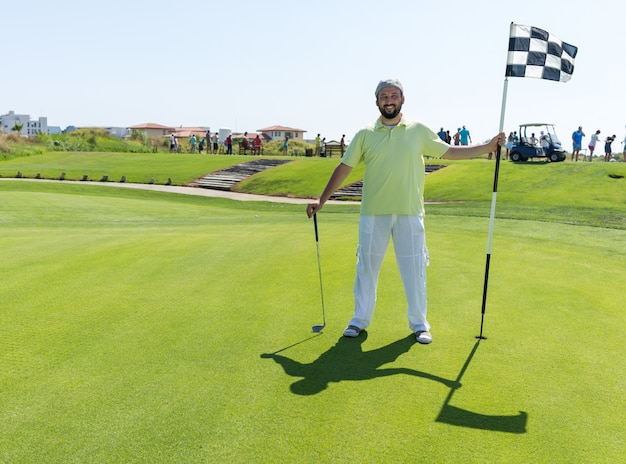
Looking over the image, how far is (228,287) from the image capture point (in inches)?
258

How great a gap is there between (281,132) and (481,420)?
14254cm

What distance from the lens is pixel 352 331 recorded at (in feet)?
16.9

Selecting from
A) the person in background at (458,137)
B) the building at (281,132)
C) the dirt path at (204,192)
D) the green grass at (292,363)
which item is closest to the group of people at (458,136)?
the person in background at (458,137)

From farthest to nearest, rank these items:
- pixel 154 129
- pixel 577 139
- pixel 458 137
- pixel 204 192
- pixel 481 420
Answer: pixel 154 129 < pixel 458 137 < pixel 577 139 < pixel 204 192 < pixel 481 420

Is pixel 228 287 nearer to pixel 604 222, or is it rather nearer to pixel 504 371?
pixel 504 371

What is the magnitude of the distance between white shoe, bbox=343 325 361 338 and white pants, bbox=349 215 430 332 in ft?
0.14

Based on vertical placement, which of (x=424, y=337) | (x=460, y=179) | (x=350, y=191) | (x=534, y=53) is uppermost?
(x=534, y=53)

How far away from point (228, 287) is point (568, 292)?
3683 mm

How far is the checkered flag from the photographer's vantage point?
568 centimetres

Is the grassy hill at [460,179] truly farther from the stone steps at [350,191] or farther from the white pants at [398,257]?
the white pants at [398,257]

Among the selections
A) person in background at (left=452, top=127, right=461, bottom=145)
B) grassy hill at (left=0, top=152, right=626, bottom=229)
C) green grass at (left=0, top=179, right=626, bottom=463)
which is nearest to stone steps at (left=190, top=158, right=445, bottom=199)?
grassy hill at (left=0, top=152, right=626, bottom=229)

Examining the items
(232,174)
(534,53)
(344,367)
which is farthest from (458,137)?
(344,367)

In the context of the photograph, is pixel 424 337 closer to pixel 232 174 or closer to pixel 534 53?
pixel 534 53

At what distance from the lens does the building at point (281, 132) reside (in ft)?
465
